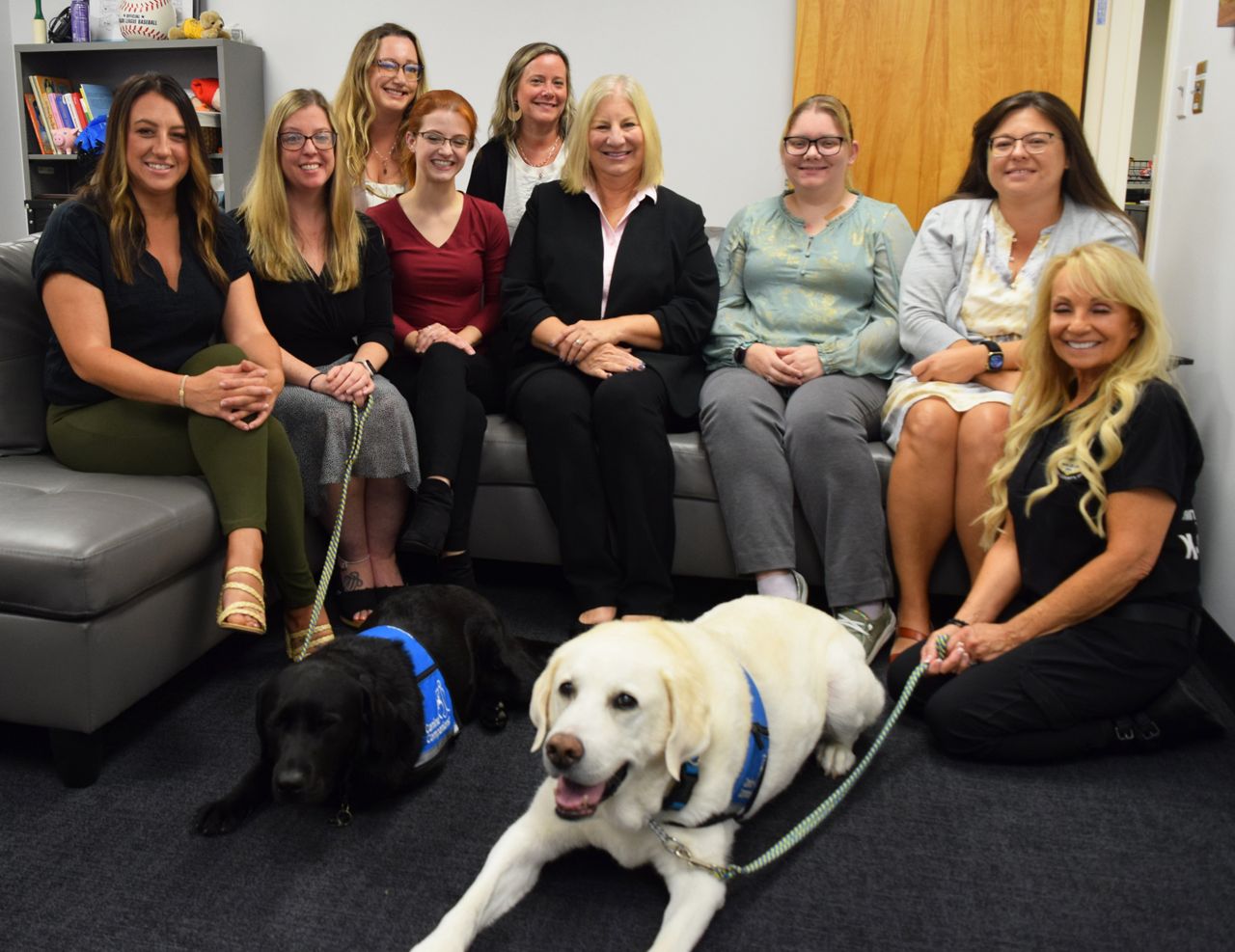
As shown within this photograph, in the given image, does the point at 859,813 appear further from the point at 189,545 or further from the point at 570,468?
the point at 189,545

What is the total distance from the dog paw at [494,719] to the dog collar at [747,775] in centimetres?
65

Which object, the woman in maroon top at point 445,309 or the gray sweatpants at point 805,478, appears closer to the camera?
the gray sweatpants at point 805,478

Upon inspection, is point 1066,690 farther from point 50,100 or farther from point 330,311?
point 50,100

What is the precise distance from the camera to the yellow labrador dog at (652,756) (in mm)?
1394

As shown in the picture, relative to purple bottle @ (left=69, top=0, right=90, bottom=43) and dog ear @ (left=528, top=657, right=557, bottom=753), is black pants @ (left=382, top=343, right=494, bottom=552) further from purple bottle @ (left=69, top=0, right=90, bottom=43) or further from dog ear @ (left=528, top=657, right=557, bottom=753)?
purple bottle @ (left=69, top=0, right=90, bottom=43)

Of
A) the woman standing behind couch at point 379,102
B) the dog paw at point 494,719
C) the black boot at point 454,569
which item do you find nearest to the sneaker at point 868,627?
the dog paw at point 494,719

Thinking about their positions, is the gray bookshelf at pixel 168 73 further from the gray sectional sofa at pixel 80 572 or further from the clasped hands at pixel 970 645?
the clasped hands at pixel 970 645

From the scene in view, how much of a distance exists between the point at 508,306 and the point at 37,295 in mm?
1111

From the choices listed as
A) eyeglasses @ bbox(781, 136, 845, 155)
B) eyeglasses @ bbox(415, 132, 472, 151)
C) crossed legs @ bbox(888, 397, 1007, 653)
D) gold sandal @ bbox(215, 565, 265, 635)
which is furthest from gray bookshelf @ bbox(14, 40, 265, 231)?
crossed legs @ bbox(888, 397, 1007, 653)

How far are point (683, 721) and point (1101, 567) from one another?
37.6 inches

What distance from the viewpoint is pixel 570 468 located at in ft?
8.44

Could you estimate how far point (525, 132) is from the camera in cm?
323

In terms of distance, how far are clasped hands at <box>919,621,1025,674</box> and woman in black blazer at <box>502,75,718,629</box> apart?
685 millimetres

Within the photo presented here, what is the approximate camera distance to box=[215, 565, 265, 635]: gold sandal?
2.04 meters
